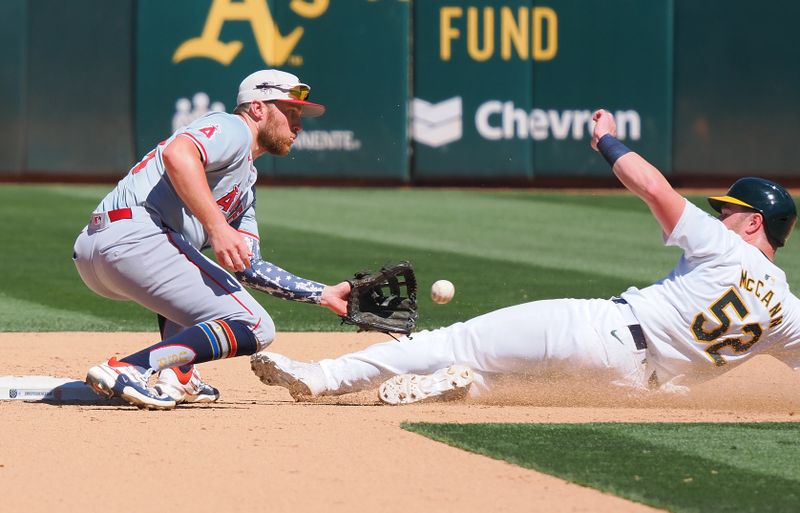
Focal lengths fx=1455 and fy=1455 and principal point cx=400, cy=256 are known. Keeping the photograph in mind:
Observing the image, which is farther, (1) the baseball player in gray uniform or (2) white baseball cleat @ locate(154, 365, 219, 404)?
(2) white baseball cleat @ locate(154, 365, 219, 404)

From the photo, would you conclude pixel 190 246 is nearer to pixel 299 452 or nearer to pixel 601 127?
pixel 299 452

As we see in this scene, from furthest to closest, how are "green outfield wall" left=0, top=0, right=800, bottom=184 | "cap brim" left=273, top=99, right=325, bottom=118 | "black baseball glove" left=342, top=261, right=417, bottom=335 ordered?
1. "green outfield wall" left=0, top=0, right=800, bottom=184
2. "black baseball glove" left=342, top=261, right=417, bottom=335
3. "cap brim" left=273, top=99, right=325, bottom=118

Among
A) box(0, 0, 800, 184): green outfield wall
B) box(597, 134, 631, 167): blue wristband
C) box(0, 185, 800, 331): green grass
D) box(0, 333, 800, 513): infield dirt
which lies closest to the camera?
box(0, 333, 800, 513): infield dirt

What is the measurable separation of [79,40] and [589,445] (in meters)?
13.0

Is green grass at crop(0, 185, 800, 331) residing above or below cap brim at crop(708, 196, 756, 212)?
below

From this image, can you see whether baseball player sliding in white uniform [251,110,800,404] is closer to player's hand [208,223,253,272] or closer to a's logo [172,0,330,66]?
player's hand [208,223,253,272]

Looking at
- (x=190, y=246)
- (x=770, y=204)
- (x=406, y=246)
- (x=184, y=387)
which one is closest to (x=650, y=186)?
(x=770, y=204)

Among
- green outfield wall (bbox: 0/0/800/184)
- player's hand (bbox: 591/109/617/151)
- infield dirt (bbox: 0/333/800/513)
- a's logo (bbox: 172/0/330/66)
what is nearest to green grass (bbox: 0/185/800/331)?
green outfield wall (bbox: 0/0/800/184)

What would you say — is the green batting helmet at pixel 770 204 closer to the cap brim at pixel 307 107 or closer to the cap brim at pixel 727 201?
the cap brim at pixel 727 201

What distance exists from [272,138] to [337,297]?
0.67 m

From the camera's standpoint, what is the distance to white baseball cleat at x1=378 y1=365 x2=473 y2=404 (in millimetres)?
5543

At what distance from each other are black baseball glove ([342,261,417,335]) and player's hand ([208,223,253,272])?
0.68 m

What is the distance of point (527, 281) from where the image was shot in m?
9.99

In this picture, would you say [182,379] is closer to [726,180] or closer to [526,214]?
[526,214]
